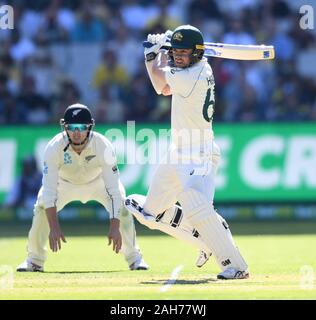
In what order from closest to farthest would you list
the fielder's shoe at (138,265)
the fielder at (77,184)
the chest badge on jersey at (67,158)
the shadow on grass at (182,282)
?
1. the shadow on grass at (182,282)
2. the fielder at (77,184)
3. the chest badge on jersey at (67,158)
4. the fielder's shoe at (138,265)

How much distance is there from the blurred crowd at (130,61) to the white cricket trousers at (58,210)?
20.5 ft

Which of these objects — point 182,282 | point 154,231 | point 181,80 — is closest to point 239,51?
point 181,80

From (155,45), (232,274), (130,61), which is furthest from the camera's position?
(130,61)

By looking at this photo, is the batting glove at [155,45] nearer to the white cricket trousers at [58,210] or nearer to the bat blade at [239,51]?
the bat blade at [239,51]

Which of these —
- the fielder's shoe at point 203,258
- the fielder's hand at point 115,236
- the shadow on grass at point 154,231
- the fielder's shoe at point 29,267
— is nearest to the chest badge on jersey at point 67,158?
the fielder's hand at point 115,236

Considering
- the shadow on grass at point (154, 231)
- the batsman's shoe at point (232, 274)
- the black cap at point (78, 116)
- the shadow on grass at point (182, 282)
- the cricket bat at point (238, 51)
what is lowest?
the shadow on grass at point (154, 231)

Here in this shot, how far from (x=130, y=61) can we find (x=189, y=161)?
8770 millimetres

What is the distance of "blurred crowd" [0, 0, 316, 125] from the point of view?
1655 cm

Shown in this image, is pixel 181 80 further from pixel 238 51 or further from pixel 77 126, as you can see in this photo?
pixel 77 126

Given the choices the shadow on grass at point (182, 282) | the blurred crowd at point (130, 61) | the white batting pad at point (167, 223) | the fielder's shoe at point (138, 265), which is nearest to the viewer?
the shadow on grass at point (182, 282)

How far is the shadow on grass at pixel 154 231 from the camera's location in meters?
14.1

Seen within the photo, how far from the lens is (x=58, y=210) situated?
9922mm
